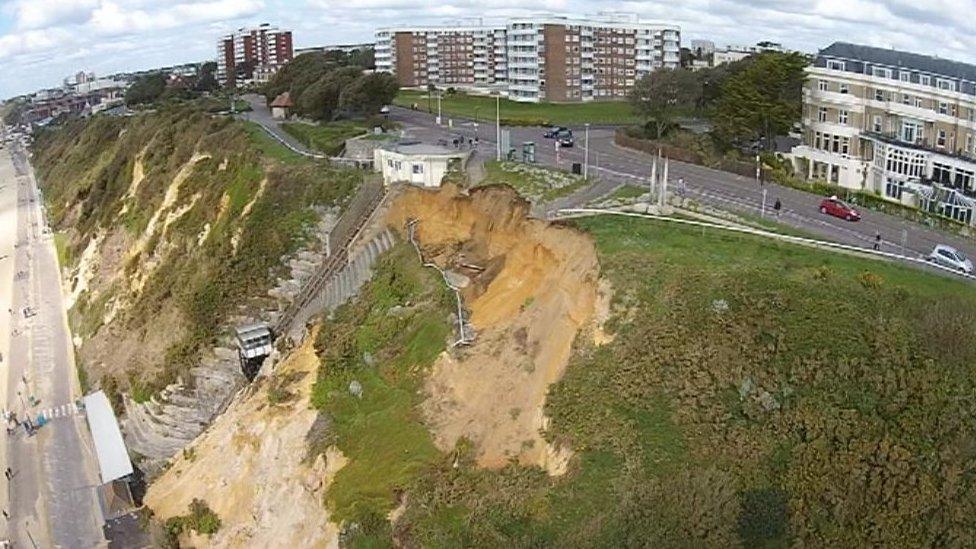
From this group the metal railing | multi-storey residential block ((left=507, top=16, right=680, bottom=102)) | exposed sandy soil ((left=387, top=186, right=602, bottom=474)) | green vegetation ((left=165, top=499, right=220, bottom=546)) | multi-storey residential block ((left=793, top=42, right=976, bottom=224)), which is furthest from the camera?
multi-storey residential block ((left=507, top=16, right=680, bottom=102))

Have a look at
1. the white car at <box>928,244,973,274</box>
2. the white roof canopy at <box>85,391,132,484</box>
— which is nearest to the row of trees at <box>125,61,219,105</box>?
the white roof canopy at <box>85,391,132,484</box>

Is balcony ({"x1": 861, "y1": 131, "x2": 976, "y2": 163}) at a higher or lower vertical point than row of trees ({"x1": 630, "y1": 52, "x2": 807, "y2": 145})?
lower

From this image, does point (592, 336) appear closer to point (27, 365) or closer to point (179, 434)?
point (179, 434)

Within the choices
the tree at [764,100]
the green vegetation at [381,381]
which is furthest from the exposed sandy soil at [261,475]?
the tree at [764,100]

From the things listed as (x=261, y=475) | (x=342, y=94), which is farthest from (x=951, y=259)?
(x=342, y=94)

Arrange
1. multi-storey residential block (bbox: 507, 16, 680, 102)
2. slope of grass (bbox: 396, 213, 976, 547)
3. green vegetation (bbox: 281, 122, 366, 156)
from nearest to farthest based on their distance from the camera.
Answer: slope of grass (bbox: 396, 213, 976, 547), green vegetation (bbox: 281, 122, 366, 156), multi-storey residential block (bbox: 507, 16, 680, 102)

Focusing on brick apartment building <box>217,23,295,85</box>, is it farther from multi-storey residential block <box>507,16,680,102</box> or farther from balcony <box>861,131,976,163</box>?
balcony <box>861,131,976,163</box>

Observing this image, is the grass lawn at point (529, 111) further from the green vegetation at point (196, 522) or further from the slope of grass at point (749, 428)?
the slope of grass at point (749, 428)
